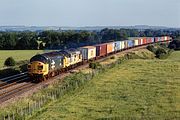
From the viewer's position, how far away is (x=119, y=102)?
32.2m

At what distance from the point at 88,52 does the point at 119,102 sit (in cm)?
3296

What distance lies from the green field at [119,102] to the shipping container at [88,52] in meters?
15.4

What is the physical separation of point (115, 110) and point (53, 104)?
5.29m

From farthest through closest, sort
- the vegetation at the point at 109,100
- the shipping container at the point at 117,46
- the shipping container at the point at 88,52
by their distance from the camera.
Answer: the shipping container at the point at 117,46, the shipping container at the point at 88,52, the vegetation at the point at 109,100

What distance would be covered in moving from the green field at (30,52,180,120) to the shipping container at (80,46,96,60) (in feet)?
50.5

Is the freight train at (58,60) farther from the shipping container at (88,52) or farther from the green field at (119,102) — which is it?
the green field at (119,102)

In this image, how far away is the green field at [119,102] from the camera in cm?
2714

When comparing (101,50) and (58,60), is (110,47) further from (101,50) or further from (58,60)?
(58,60)

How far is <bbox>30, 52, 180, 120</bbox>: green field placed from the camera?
2714cm

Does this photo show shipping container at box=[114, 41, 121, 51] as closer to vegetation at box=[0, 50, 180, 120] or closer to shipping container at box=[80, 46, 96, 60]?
shipping container at box=[80, 46, 96, 60]

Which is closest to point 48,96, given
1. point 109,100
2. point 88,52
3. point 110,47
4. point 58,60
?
point 109,100

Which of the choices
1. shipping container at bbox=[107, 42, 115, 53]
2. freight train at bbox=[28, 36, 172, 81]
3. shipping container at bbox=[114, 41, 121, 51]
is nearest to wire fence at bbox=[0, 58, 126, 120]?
freight train at bbox=[28, 36, 172, 81]

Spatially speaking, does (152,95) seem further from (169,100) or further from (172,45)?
(172,45)

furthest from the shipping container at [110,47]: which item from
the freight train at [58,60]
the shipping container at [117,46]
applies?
the freight train at [58,60]
